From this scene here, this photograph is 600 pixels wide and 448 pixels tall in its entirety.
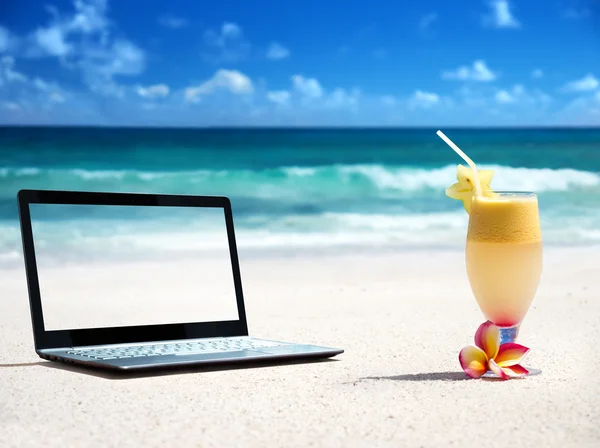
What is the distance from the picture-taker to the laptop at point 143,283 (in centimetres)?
220

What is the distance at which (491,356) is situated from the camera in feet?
6.98

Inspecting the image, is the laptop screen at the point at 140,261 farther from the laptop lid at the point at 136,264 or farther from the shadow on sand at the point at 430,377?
the shadow on sand at the point at 430,377

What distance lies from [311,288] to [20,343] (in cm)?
189

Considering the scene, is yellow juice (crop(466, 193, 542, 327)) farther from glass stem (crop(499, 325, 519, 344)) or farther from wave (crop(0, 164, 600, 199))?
wave (crop(0, 164, 600, 199))

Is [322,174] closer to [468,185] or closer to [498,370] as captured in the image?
[468,185]

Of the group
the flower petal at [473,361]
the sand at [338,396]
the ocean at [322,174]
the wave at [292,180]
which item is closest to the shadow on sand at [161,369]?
the sand at [338,396]

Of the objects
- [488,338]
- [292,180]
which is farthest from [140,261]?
[292,180]

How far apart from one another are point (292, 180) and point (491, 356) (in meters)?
10.9

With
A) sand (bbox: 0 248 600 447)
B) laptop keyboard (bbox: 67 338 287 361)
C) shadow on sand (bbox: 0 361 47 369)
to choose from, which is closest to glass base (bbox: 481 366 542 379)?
sand (bbox: 0 248 600 447)

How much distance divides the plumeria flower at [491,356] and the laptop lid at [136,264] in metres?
0.64

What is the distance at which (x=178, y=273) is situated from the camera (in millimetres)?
2531

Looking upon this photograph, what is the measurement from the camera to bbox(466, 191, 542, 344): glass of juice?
2.13 meters

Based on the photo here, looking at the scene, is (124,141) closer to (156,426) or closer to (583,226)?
(583,226)

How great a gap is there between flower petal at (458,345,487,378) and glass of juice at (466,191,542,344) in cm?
11
